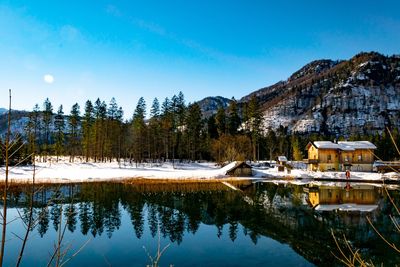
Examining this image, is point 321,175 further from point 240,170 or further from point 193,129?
point 193,129

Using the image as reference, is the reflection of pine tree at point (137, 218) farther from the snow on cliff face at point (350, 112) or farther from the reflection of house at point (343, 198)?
the snow on cliff face at point (350, 112)

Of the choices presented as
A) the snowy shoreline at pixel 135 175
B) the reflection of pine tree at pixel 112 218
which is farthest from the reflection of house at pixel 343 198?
the reflection of pine tree at pixel 112 218

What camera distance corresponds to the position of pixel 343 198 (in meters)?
35.8

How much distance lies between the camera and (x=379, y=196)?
124ft

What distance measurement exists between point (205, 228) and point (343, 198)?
1922 cm

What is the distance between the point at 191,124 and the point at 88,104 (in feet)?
85.5

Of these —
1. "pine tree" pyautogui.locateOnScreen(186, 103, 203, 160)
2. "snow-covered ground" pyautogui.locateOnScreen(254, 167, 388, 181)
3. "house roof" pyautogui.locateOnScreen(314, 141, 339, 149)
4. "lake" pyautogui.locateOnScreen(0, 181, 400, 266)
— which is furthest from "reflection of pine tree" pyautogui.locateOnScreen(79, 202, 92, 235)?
"pine tree" pyautogui.locateOnScreen(186, 103, 203, 160)

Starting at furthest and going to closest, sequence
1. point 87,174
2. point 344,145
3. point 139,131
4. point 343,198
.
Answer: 1. point 139,131
2. point 344,145
3. point 87,174
4. point 343,198

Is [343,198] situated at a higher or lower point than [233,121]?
lower

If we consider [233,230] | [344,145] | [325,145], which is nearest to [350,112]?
[344,145]

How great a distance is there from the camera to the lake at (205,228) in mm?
17297

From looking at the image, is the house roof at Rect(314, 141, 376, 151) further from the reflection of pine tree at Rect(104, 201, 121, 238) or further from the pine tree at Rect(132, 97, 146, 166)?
the reflection of pine tree at Rect(104, 201, 121, 238)

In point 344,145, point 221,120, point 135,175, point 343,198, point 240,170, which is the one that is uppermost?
point 221,120

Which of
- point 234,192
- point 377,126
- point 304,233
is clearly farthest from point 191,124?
point 377,126
